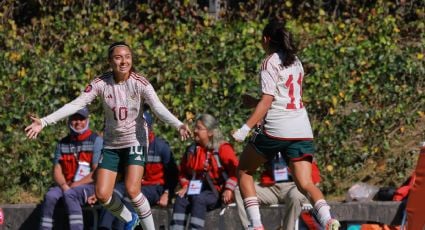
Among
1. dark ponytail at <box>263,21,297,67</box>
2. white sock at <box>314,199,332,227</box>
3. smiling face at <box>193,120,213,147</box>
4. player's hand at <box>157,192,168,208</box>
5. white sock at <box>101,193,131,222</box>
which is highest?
dark ponytail at <box>263,21,297,67</box>

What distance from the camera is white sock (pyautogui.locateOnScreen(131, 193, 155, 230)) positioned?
9.67 m

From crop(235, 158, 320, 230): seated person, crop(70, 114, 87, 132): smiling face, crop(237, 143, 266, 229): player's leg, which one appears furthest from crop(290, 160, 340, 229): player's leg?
crop(70, 114, 87, 132): smiling face

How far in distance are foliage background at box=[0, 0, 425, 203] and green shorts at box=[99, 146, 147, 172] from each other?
118 inches

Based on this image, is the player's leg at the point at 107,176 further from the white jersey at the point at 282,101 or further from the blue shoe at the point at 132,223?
the white jersey at the point at 282,101

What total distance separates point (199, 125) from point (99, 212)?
138cm

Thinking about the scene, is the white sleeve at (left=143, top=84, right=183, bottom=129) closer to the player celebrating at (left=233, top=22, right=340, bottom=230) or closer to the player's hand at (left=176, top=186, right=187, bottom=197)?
the player celebrating at (left=233, top=22, right=340, bottom=230)

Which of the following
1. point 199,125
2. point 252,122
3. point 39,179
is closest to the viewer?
point 252,122

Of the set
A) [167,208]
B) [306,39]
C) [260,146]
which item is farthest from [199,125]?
[306,39]

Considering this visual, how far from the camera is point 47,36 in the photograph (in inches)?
597

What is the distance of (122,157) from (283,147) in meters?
1.52

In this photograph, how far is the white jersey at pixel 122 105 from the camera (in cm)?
960

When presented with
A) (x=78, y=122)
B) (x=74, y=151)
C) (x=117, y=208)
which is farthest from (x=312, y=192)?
(x=74, y=151)

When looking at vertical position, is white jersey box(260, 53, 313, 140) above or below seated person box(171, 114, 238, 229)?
above

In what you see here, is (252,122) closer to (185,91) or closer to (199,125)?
(199,125)
